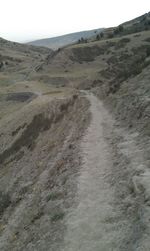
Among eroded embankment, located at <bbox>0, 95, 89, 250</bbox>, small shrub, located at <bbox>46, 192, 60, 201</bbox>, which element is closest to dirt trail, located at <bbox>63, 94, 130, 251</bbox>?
eroded embankment, located at <bbox>0, 95, 89, 250</bbox>

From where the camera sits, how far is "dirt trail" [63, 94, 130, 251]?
16172mm

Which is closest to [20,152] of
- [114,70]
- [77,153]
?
[77,153]

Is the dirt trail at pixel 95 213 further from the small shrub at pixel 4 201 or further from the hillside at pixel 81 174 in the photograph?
the small shrub at pixel 4 201

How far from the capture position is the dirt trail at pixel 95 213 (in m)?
16.2

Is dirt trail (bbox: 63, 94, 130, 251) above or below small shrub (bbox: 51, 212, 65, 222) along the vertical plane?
above

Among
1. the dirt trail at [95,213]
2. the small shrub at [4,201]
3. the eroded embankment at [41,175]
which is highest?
the dirt trail at [95,213]

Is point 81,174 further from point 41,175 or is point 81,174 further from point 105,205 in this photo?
point 41,175

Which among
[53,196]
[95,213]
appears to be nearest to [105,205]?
[95,213]

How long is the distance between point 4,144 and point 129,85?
68.6 feet

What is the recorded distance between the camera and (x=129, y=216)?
1705 centimetres

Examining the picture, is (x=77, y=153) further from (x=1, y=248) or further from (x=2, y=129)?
(x=2, y=129)

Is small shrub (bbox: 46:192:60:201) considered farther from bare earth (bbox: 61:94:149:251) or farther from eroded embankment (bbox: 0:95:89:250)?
bare earth (bbox: 61:94:149:251)

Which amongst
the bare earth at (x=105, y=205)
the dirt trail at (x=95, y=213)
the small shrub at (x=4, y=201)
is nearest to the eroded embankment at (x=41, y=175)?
the small shrub at (x=4, y=201)

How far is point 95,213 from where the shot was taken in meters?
18.5
